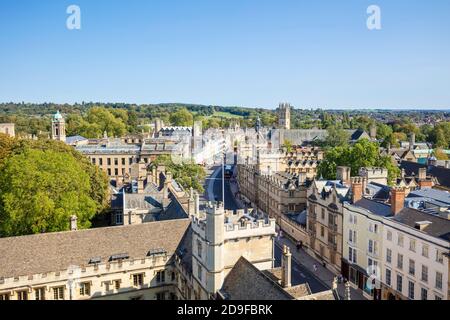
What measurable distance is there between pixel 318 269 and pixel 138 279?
19557mm

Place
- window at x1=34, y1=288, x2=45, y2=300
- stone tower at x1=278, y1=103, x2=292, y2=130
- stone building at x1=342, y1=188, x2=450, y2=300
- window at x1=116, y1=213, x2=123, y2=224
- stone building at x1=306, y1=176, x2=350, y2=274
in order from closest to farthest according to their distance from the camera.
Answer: window at x1=34, y1=288, x2=45, y2=300 < stone building at x1=342, y1=188, x2=450, y2=300 < stone building at x1=306, y1=176, x2=350, y2=274 < window at x1=116, y1=213, x2=123, y2=224 < stone tower at x1=278, y1=103, x2=292, y2=130

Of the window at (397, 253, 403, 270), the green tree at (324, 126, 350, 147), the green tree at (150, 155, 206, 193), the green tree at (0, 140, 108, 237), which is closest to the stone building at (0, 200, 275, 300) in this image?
the green tree at (0, 140, 108, 237)

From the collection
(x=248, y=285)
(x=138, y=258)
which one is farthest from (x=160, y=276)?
(x=248, y=285)

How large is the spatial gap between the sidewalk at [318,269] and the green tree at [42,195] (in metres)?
21.3

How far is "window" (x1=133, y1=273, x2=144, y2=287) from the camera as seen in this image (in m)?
30.8

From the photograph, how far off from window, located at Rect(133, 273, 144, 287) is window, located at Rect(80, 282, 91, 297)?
10.2ft

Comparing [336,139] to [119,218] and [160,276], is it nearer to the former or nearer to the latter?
[119,218]

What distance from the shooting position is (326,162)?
62.7 m

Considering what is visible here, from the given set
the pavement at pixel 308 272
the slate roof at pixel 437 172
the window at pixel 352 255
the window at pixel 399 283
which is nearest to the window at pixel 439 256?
the window at pixel 399 283

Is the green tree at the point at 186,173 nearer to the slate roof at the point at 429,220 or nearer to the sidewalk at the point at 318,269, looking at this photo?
the sidewalk at the point at 318,269

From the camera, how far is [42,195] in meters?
37.6

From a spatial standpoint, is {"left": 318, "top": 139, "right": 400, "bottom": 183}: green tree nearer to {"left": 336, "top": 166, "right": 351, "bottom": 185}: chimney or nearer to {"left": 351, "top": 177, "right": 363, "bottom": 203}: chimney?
{"left": 336, "top": 166, "right": 351, "bottom": 185}: chimney

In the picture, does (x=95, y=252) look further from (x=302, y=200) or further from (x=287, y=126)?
(x=287, y=126)
